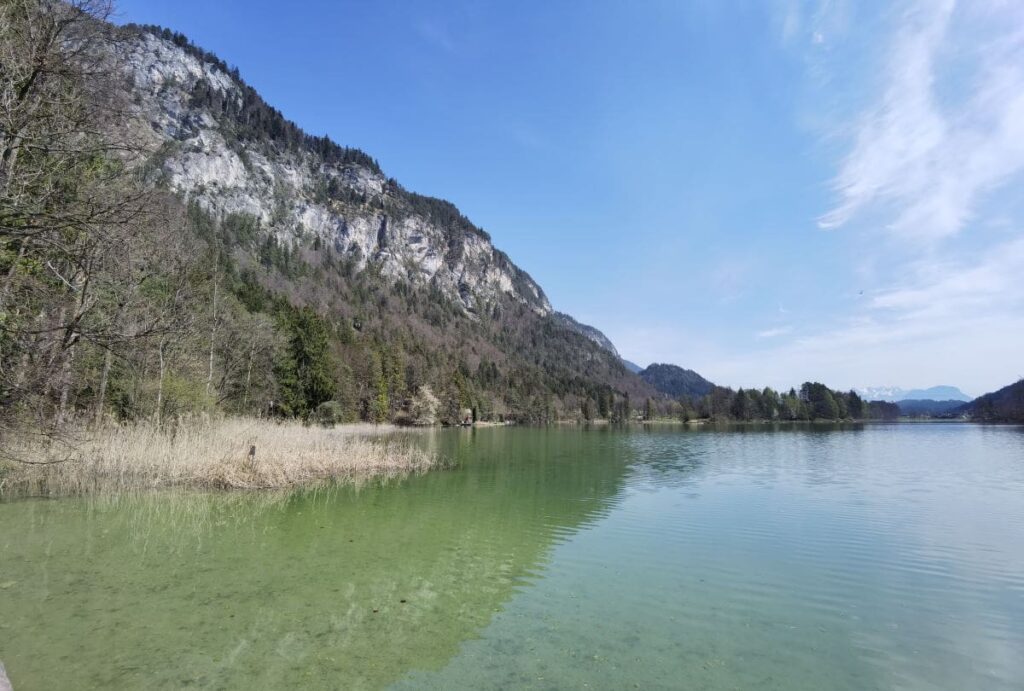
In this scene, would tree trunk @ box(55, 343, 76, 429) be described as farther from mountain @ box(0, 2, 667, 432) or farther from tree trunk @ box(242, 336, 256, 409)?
tree trunk @ box(242, 336, 256, 409)

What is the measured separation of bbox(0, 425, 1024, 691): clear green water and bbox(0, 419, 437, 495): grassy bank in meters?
1.33

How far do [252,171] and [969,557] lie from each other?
20272 centimetres

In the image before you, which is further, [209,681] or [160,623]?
[160,623]

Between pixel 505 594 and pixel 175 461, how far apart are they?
13327 mm

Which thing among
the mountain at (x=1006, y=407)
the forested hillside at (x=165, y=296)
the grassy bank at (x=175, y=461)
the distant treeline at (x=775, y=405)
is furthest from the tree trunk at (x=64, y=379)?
the mountain at (x=1006, y=407)

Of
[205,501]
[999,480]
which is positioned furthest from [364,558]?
[999,480]

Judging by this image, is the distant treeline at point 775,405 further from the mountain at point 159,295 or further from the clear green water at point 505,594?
the clear green water at point 505,594

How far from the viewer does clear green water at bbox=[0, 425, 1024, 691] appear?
5566 millimetres

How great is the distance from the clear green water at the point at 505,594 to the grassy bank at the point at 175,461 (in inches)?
52.3

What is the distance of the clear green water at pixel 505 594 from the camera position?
5566 millimetres

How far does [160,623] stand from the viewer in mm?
6418

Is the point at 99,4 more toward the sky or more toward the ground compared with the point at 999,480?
more toward the sky

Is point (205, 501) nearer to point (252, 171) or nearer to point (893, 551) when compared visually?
point (893, 551)

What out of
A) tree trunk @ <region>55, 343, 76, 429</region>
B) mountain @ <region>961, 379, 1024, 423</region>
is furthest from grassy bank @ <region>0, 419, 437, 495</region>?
mountain @ <region>961, 379, 1024, 423</region>
